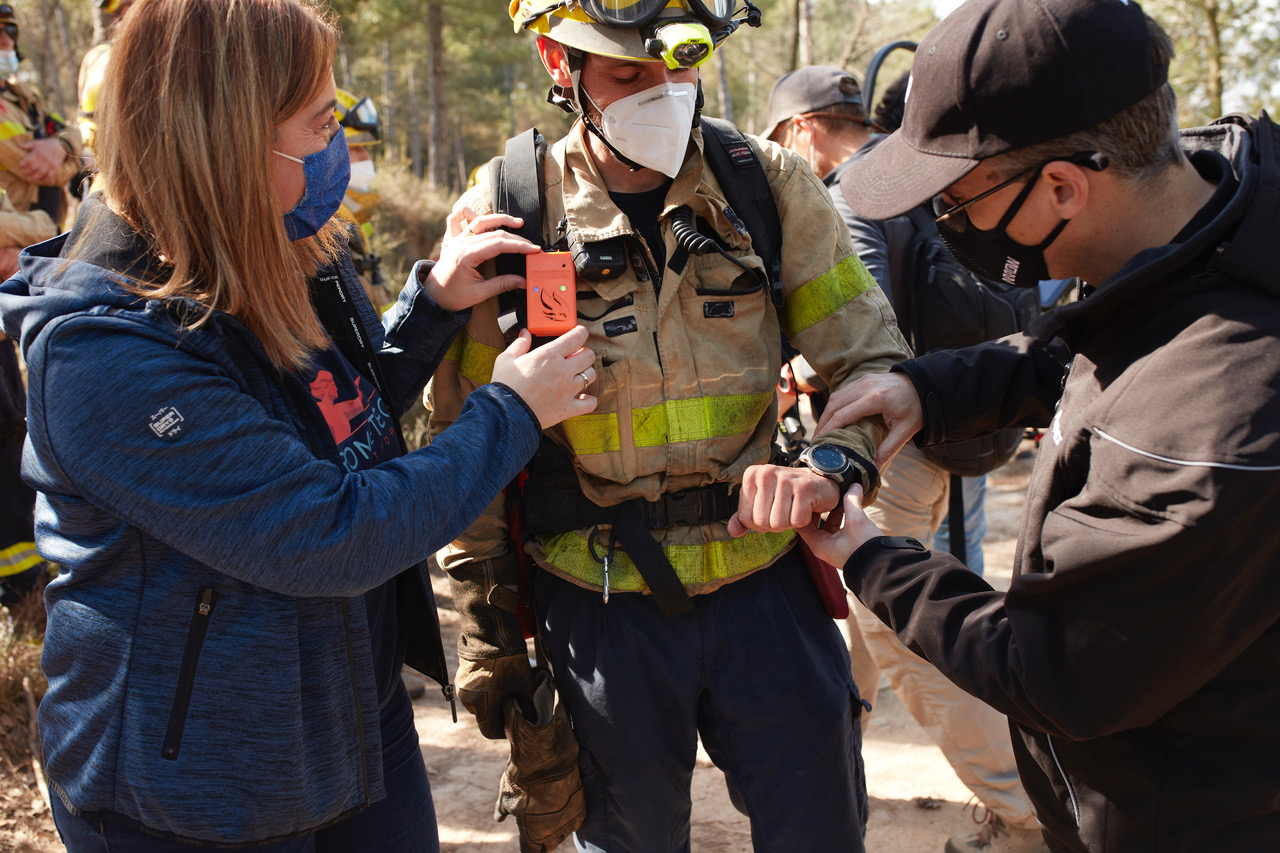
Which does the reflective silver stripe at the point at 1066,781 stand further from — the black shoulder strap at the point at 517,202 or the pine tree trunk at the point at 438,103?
the pine tree trunk at the point at 438,103

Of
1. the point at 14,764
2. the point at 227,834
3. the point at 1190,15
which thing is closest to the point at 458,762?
the point at 14,764

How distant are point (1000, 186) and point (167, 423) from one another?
148cm

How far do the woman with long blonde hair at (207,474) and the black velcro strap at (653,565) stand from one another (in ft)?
1.58

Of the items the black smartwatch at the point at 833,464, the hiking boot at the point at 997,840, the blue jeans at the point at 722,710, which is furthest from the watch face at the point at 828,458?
the hiking boot at the point at 997,840

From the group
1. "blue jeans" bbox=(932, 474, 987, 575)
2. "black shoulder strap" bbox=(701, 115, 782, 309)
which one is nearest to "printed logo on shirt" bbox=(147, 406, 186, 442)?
"black shoulder strap" bbox=(701, 115, 782, 309)

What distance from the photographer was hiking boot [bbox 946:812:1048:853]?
326cm

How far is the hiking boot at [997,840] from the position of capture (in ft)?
10.7

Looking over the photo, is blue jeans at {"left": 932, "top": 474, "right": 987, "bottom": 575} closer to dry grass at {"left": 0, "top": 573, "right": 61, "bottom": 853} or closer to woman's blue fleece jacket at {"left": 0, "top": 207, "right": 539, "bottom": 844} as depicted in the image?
woman's blue fleece jacket at {"left": 0, "top": 207, "right": 539, "bottom": 844}

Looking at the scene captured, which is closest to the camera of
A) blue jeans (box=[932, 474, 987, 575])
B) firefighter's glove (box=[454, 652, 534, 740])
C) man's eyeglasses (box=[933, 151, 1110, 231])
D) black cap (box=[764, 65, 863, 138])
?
man's eyeglasses (box=[933, 151, 1110, 231])

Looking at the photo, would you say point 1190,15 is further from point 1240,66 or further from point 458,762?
point 458,762

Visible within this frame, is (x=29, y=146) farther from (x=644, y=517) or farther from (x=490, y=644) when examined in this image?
(x=644, y=517)

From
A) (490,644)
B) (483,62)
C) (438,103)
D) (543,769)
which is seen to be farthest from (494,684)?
(483,62)

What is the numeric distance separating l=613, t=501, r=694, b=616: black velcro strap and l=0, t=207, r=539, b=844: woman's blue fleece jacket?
1.66 feet

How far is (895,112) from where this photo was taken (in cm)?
387
